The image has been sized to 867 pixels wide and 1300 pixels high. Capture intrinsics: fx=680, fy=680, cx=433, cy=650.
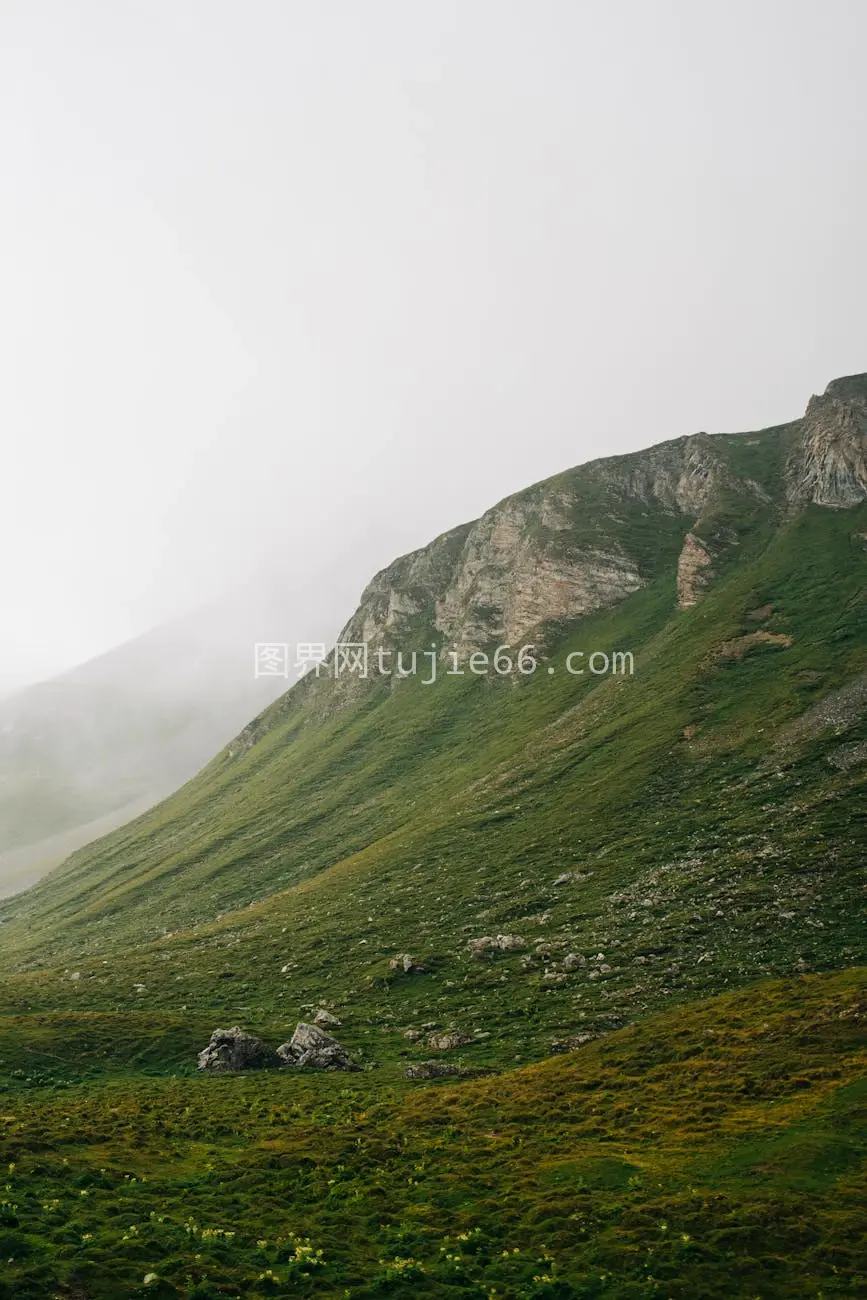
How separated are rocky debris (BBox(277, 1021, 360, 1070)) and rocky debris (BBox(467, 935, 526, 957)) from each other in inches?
679

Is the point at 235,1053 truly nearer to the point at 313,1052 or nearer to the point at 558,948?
the point at 313,1052

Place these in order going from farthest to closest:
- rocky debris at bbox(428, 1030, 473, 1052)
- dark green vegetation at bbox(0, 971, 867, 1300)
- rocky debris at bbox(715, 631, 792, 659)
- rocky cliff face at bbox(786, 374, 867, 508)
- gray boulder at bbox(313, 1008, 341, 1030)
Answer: rocky cliff face at bbox(786, 374, 867, 508)
rocky debris at bbox(715, 631, 792, 659)
gray boulder at bbox(313, 1008, 341, 1030)
rocky debris at bbox(428, 1030, 473, 1052)
dark green vegetation at bbox(0, 971, 867, 1300)

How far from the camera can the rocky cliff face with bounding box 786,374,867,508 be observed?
5561 inches

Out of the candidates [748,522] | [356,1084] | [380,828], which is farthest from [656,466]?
[356,1084]

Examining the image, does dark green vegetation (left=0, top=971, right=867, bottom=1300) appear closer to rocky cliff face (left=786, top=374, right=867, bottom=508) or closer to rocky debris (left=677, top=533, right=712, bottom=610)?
rocky debris (left=677, top=533, right=712, bottom=610)

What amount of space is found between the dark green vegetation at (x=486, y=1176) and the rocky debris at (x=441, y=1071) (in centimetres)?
276

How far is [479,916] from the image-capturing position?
69.6 meters

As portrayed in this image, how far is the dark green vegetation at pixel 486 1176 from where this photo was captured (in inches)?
779

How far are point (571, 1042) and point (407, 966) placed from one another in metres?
20.0

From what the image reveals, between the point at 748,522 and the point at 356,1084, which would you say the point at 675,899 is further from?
the point at 748,522

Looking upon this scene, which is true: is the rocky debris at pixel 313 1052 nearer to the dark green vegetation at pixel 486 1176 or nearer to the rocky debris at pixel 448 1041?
the dark green vegetation at pixel 486 1176

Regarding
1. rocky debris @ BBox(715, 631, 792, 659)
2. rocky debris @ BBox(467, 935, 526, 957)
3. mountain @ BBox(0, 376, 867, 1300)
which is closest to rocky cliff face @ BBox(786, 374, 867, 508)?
mountain @ BBox(0, 376, 867, 1300)

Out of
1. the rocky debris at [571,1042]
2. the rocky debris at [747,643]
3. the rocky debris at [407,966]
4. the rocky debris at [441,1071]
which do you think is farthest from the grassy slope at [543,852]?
the rocky debris at [441,1071]

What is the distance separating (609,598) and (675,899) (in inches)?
4452
